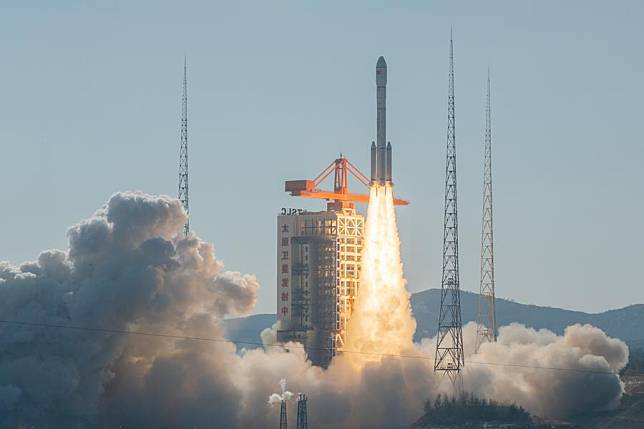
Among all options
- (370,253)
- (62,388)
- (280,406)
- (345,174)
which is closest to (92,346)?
(62,388)

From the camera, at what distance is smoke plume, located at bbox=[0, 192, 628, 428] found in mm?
110062

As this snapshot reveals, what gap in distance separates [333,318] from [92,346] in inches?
1021

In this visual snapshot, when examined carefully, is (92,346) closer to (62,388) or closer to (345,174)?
(62,388)

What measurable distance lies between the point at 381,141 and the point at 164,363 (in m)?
24.5

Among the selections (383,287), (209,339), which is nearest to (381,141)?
(383,287)

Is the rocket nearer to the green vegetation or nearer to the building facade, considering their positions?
the building facade

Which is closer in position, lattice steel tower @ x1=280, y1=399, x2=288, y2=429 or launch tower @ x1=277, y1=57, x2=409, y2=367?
lattice steel tower @ x1=280, y1=399, x2=288, y2=429

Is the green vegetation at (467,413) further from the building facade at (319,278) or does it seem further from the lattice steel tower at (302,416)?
the building facade at (319,278)

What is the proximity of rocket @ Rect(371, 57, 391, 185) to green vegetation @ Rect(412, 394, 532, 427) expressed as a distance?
704 inches

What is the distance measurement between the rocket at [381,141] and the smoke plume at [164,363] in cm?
1024

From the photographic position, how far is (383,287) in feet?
406

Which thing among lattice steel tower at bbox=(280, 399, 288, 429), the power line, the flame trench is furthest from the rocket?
lattice steel tower at bbox=(280, 399, 288, 429)

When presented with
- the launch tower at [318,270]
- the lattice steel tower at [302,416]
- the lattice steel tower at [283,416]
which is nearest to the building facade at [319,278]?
the launch tower at [318,270]

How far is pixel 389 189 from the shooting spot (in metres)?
124
